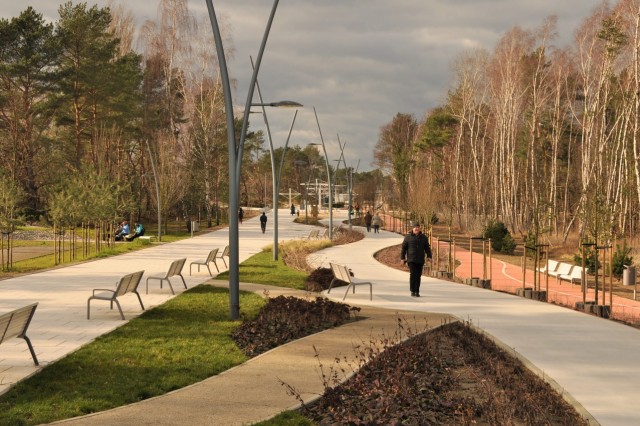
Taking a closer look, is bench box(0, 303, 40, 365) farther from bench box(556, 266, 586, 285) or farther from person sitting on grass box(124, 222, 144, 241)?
person sitting on grass box(124, 222, 144, 241)

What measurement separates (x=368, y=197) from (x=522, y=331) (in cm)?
9630

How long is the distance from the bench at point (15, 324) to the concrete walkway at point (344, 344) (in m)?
0.38

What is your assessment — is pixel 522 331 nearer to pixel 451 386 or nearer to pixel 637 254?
pixel 451 386

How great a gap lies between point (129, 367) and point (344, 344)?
3.07m

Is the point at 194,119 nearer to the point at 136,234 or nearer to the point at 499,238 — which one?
the point at 136,234

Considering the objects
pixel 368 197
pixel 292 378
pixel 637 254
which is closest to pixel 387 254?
pixel 637 254

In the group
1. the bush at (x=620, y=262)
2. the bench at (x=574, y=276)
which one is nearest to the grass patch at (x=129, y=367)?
the bench at (x=574, y=276)

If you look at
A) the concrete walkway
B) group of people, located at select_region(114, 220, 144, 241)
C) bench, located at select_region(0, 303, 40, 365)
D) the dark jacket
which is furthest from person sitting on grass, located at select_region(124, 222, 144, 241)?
bench, located at select_region(0, 303, 40, 365)

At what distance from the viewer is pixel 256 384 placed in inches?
348

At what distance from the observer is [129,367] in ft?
32.5

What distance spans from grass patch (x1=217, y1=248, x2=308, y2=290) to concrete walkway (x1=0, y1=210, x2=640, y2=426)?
126 centimetres

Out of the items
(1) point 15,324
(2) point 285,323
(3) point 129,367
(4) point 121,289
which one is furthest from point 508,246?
(1) point 15,324

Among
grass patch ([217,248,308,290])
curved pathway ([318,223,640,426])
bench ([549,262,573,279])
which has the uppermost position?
curved pathway ([318,223,640,426])

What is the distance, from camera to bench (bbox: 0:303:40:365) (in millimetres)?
9516
